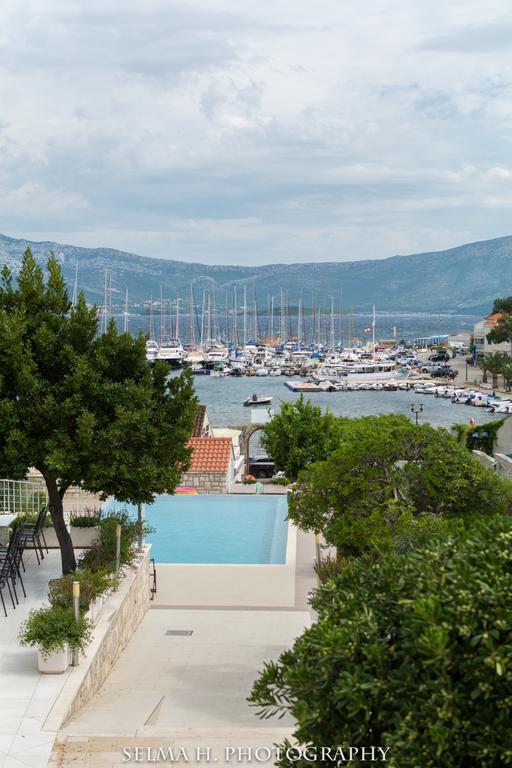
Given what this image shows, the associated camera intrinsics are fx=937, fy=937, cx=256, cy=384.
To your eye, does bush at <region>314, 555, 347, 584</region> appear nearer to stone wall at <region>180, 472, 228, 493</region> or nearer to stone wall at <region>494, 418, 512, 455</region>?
stone wall at <region>180, 472, 228, 493</region>

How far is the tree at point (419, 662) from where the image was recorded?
514 cm

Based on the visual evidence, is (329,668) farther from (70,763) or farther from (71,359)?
(71,359)

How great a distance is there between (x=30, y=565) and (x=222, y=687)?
505cm

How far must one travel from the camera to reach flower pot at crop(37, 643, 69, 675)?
10.5 meters

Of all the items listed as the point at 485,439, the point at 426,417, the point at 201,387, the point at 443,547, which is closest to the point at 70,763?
the point at 443,547

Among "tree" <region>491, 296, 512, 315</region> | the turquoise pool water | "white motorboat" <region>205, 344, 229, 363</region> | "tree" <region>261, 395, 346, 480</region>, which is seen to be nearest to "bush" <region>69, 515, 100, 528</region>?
the turquoise pool water

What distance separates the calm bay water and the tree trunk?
68975mm

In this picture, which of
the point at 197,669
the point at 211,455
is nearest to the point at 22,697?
the point at 197,669

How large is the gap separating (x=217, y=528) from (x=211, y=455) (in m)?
5.36

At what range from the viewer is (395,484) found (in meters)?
13.2

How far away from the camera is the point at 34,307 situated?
552 inches

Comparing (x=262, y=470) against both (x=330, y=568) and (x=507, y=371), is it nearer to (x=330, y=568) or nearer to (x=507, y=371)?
(x=330, y=568)

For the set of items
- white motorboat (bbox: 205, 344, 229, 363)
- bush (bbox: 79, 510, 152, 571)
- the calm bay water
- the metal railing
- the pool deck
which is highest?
the metal railing

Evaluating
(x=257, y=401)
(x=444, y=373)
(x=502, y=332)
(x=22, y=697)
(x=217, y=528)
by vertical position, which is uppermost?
(x=502, y=332)
